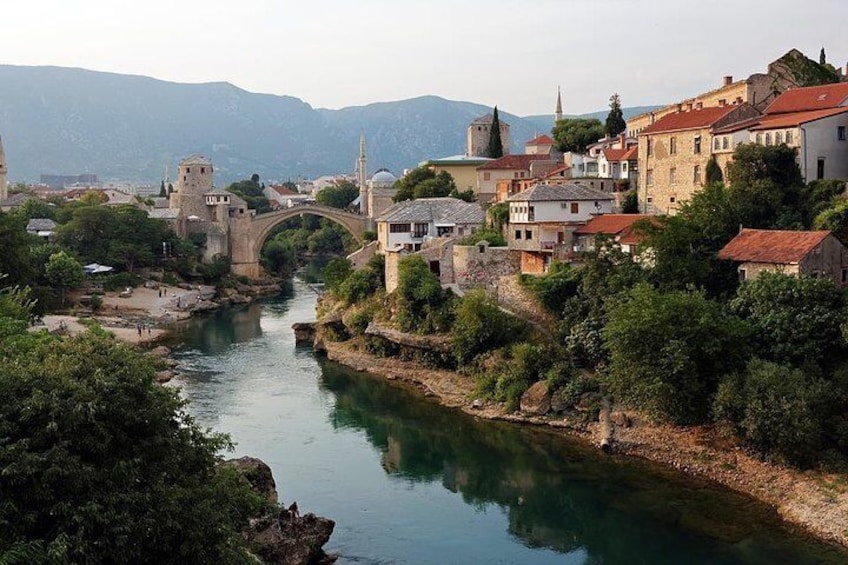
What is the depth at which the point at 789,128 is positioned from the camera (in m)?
29.4

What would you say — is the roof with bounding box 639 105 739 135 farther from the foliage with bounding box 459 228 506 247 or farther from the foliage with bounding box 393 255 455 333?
the foliage with bounding box 393 255 455 333

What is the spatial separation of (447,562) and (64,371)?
882 cm

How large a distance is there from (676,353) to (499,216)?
15.2m

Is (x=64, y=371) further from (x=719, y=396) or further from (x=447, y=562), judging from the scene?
(x=719, y=396)

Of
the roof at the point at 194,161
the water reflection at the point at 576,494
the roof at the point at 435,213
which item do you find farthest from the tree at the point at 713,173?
the roof at the point at 194,161

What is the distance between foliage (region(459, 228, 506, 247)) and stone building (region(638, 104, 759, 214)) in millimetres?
5692

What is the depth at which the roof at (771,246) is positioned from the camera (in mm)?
24344

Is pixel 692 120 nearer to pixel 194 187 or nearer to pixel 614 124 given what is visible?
pixel 614 124

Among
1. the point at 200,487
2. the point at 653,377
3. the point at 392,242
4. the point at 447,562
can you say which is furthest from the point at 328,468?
the point at 392,242

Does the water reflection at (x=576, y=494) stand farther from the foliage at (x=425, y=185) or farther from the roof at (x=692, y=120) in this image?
the foliage at (x=425, y=185)

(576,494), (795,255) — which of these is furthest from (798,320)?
(576,494)

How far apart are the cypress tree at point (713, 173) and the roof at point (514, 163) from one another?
1488cm

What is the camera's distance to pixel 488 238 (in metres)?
35.2

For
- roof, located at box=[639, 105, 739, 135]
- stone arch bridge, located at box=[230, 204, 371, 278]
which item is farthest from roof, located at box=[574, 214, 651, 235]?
stone arch bridge, located at box=[230, 204, 371, 278]
